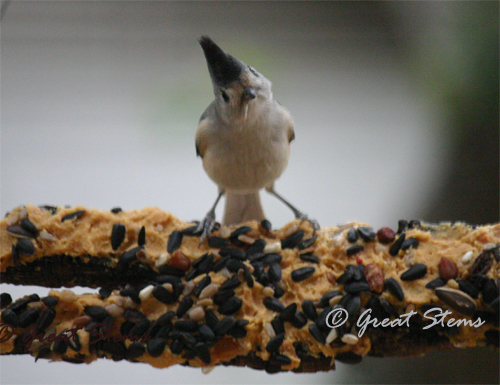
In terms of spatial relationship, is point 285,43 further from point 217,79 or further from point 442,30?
point 217,79

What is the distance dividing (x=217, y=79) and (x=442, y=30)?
1321 millimetres

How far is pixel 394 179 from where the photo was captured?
213 cm

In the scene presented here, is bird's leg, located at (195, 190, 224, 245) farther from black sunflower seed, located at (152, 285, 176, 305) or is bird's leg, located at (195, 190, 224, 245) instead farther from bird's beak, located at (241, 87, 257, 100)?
bird's beak, located at (241, 87, 257, 100)

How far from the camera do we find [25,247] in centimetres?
96

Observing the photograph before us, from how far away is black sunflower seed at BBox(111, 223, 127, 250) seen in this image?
0.98 m

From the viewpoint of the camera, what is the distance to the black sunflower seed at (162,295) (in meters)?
0.91

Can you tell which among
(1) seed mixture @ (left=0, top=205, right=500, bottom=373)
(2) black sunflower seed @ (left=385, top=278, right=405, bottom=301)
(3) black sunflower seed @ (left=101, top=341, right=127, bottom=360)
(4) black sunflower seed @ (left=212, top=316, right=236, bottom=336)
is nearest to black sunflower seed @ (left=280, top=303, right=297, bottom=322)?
(1) seed mixture @ (left=0, top=205, right=500, bottom=373)

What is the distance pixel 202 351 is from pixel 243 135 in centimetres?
56

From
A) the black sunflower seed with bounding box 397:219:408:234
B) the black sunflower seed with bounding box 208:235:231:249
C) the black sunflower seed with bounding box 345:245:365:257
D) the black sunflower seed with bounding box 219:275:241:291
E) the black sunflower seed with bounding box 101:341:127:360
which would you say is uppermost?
the black sunflower seed with bounding box 397:219:408:234

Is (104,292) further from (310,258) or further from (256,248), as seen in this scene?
(310,258)

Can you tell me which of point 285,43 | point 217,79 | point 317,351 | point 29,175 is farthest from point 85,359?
point 285,43

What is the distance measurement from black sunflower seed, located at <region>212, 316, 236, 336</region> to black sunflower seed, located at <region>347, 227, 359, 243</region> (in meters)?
0.33

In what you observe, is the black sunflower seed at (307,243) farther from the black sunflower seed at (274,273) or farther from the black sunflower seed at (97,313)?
the black sunflower seed at (97,313)

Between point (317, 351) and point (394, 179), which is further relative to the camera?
point (394, 179)
